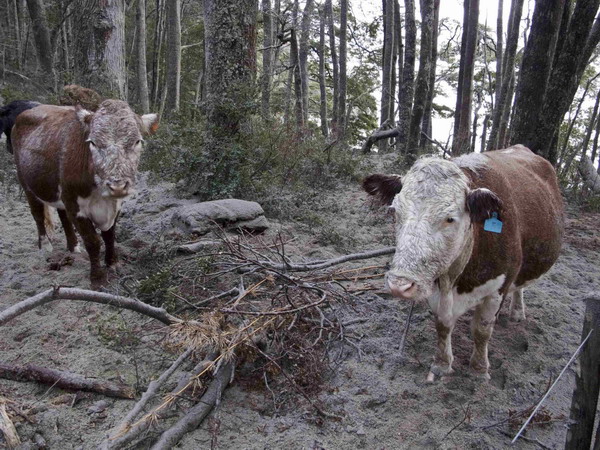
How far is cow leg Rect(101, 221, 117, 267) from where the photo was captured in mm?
5199

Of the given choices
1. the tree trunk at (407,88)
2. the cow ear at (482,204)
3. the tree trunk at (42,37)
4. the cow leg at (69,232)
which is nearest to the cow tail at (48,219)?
the cow leg at (69,232)

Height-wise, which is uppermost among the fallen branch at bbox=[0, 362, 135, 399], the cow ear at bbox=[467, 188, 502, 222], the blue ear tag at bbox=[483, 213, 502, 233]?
the cow ear at bbox=[467, 188, 502, 222]

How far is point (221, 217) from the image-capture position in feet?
19.6

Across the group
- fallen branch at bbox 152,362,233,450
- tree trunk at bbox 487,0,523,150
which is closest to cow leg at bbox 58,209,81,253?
fallen branch at bbox 152,362,233,450

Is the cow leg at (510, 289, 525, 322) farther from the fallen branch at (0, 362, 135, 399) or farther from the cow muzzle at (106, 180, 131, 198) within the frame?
the cow muzzle at (106, 180, 131, 198)

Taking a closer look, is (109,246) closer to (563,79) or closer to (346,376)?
(346,376)

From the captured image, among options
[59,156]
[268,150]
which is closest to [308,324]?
[59,156]

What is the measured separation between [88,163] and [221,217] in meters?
1.76

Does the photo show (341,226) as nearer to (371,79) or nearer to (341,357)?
(341,357)

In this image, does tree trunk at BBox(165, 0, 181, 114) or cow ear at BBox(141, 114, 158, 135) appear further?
tree trunk at BBox(165, 0, 181, 114)

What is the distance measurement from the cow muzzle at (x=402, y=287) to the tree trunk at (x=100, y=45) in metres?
6.63

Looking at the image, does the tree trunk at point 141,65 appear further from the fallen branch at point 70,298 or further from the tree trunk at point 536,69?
the fallen branch at point 70,298

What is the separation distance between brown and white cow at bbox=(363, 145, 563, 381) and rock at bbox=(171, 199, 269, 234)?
8.92 ft

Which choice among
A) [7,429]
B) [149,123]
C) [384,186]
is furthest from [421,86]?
[7,429]
